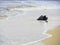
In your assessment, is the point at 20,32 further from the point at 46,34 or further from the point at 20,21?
the point at 46,34

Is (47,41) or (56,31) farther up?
(56,31)

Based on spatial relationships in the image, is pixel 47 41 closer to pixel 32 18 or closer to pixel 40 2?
pixel 32 18

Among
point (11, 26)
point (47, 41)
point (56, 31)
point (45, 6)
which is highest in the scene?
point (45, 6)

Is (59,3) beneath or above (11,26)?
above

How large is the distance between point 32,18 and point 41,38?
26 centimetres

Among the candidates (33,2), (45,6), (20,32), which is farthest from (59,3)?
(20,32)

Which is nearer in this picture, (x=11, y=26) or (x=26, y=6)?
(x=11, y=26)

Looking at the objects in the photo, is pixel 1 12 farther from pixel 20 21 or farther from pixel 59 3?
pixel 59 3

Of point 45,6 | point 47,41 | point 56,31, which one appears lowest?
point 47,41

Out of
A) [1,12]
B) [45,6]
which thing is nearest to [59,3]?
[45,6]

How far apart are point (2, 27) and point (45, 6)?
1.83ft

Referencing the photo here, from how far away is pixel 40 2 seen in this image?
1.44m

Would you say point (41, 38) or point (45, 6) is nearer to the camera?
point (41, 38)

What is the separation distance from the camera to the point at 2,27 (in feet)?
4.39
